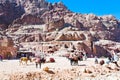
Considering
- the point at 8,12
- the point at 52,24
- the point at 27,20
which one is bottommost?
the point at 52,24

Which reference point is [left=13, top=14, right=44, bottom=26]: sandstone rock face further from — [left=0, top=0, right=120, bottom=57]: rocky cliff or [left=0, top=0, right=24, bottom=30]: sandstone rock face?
[left=0, top=0, right=24, bottom=30]: sandstone rock face

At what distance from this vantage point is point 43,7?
559 ft

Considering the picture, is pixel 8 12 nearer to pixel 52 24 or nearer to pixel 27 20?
pixel 27 20

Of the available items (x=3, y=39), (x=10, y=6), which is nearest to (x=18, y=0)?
(x=10, y=6)

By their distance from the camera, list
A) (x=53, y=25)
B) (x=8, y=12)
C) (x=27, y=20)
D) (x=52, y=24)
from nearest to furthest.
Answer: (x=52, y=24) → (x=53, y=25) → (x=27, y=20) → (x=8, y=12)

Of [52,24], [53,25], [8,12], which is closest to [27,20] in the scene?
[8,12]

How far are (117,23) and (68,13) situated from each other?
25.1 m

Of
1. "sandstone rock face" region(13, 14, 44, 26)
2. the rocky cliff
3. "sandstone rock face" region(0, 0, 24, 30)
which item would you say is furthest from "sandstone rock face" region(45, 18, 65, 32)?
"sandstone rock face" region(0, 0, 24, 30)

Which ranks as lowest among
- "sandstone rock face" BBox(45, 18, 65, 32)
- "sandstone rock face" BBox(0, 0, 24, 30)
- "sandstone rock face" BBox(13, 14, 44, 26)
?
"sandstone rock face" BBox(45, 18, 65, 32)

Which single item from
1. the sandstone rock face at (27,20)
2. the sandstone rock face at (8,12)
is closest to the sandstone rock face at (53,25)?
the sandstone rock face at (27,20)

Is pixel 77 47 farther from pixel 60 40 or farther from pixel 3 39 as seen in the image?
pixel 3 39

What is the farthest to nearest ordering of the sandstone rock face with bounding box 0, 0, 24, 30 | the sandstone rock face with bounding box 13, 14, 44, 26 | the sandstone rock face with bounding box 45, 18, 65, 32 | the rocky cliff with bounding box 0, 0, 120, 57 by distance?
the sandstone rock face with bounding box 0, 0, 24, 30, the sandstone rock face with bounding box 13, 14, 44, 26, the sandstone rock face with bounding box 45, 18, 65, 32, the rocky cliff with bounding box 0, 0, 120, 57

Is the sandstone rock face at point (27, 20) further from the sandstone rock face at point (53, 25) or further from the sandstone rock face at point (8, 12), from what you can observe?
the sandstone rock face at point (53, 25)

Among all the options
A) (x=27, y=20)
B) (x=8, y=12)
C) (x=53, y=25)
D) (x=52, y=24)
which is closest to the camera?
(x=52, y=24)
